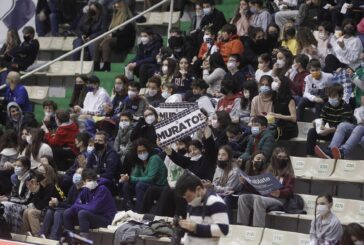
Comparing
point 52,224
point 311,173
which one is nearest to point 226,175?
point 311,173

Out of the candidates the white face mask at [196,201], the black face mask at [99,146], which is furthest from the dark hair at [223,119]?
the white face mask at [196,201]

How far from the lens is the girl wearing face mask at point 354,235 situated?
12.9 meters

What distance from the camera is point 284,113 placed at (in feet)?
54.1

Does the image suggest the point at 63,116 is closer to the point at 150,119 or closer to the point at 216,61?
the point at 150,119

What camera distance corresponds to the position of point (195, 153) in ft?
52.2

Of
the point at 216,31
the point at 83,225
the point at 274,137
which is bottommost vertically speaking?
the point at 83,225

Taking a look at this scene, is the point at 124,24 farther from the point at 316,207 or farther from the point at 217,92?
the point at 316,207

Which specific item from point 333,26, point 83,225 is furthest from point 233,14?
point 83,225

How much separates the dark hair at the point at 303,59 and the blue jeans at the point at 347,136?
177 cm

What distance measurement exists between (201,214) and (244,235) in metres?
3.55

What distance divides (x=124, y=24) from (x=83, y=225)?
5678mm

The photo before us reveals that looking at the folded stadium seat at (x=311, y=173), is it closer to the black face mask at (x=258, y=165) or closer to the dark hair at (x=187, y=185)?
the black face mask at (x=258, y=165)

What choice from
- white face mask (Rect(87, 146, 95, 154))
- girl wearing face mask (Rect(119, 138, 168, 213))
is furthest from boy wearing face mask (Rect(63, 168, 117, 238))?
white face mask (Rect(87, 146, 95, 154))

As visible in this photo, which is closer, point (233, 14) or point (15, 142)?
point (15, 142)
